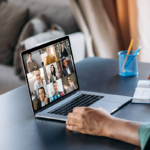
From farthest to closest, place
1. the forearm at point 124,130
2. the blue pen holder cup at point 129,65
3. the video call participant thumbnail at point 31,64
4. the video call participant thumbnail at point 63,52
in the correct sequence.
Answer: the blue pen holder cup at point 129,65
the video call participant thumbnail at point 63,52
the video call participant thumbnail at point 31,64
the forearm at point 124,130

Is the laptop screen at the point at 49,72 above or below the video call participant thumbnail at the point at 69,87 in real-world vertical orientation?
above

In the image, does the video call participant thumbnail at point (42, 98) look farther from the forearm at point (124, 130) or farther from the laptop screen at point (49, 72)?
the forearm at point (124, 130)

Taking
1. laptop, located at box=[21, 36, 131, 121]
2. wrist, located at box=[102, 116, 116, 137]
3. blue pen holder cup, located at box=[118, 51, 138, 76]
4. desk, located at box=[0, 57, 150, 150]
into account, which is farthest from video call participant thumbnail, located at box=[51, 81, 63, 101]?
blue pen holder cup, located at box=[118, 51, 138, 76]

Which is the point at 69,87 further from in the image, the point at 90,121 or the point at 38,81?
the point at 90,121

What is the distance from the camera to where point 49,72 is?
992mm

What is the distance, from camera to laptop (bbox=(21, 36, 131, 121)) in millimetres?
926

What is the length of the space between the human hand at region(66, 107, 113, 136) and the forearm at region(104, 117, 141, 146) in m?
0.01

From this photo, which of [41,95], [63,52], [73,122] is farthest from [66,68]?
[73,122]

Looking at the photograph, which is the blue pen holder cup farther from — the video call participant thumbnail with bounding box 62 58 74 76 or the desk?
the video call participant thumbnail with bounding box 62 58 74 76

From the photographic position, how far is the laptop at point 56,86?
93cm

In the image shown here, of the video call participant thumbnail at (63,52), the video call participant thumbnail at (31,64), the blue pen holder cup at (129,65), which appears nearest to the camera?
the video call participant thumbnail at (31,64)

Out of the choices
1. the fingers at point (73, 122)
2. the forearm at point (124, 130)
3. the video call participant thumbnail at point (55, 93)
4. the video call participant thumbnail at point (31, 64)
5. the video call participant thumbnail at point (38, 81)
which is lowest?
the forearm at point (124, 130)

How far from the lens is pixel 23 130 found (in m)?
0.85

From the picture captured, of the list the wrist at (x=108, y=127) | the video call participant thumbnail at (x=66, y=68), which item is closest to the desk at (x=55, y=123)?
the wrist at (x=108, y=127)
